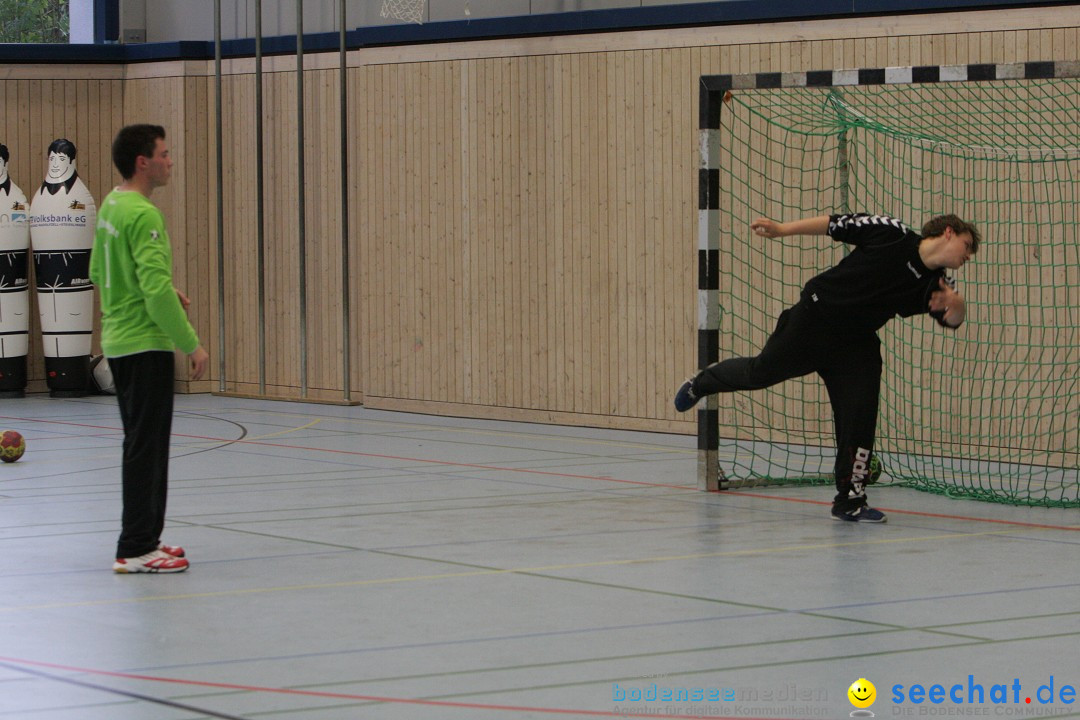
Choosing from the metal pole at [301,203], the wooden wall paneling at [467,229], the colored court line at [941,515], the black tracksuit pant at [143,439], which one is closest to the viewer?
the black tracksuit pant at [143,439]

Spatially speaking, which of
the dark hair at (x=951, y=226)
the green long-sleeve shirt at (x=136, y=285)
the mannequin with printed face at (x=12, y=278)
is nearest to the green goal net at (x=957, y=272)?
the dark hair at (x=951, y=226)

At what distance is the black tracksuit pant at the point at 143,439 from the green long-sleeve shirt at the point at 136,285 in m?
0.08

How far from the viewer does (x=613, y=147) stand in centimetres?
1421

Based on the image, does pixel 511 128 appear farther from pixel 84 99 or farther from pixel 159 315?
pixel 159 315

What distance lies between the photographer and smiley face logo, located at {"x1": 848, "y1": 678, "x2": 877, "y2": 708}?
191 inches

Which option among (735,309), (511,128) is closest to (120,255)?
(735,309)

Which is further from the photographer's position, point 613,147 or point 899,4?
point 613,147

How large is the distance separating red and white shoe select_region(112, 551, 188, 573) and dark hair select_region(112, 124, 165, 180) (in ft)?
5.61

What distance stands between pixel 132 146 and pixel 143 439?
1316 mm

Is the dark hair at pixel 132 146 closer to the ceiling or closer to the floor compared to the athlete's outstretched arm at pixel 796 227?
closer to the ceiling

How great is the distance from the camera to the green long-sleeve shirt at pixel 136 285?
274 inches

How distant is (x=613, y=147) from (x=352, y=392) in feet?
14.0

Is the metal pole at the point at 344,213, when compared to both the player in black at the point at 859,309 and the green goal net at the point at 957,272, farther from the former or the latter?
the player in black at the point at 859,309

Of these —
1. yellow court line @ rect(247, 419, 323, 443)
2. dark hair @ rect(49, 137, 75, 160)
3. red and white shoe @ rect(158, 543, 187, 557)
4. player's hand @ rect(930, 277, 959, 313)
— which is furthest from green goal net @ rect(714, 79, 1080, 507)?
dark hair @ rect(49, 137, 75, 160)
